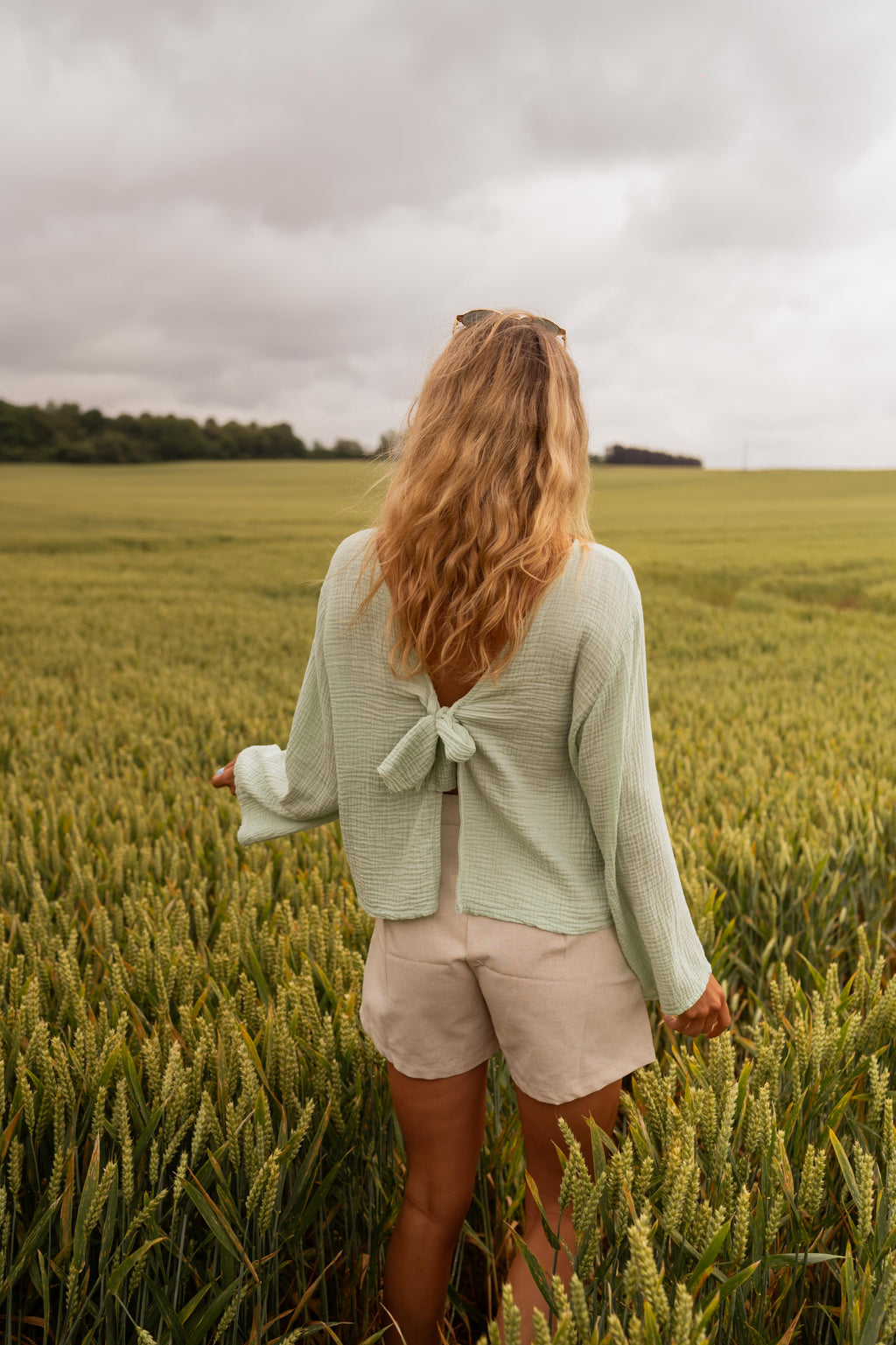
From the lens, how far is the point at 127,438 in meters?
49.0

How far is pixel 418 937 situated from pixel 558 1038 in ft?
0.84

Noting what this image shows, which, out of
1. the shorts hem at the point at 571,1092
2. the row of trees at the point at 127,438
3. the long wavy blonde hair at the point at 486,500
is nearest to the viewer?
the long wavy blonde hair at the point at 486,500

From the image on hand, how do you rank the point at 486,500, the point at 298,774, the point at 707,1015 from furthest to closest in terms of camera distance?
1. the point at 298,774
2. the point at 707,1015
3. the point at 486,500

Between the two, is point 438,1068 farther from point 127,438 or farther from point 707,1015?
point 127,438

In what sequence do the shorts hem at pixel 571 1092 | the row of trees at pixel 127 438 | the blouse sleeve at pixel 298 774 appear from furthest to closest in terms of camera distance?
the row of trees at pixel 127 438
the blouse sleeve at pixel 298 774
the shorts hem at pixel 571 1092

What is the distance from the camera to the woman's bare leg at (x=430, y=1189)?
140 centimetres

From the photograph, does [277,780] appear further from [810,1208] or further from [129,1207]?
[810,1208]

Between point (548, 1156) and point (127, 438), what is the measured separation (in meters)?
53.1

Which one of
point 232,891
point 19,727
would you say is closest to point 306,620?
point 19,727

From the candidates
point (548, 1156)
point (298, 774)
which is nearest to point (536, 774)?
point (298, 774)

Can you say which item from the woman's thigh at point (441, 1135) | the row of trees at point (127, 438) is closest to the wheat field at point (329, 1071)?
the woman's thigh at point (441, 1135)

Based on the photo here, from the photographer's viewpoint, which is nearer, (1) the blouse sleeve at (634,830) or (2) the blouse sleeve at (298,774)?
(1) the blouse sleeve at (634,830)

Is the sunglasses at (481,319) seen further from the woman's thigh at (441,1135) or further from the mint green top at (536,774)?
the woman's thigh at (441,1135)

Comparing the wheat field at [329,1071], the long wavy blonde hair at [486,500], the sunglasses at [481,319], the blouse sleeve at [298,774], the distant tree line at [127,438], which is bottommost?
the wheat field at [329,1071]
